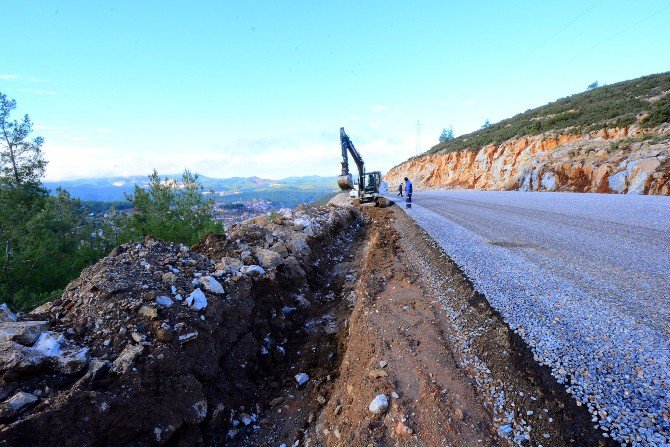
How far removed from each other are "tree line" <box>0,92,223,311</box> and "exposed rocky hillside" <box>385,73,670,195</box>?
20.2 metres

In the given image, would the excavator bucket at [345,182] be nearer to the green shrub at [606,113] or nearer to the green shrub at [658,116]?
the green shrub at [606,113]

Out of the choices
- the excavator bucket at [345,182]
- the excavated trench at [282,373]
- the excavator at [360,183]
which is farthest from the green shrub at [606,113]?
the excavated trench at [282,373]

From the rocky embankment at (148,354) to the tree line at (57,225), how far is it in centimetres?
489

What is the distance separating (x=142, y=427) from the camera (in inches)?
112

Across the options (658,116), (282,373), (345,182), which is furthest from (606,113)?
(282,373)

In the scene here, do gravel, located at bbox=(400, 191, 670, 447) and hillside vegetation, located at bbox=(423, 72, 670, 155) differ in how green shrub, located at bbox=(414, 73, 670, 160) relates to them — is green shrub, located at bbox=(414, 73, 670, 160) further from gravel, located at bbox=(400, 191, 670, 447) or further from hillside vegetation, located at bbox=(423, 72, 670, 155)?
gravel, located at bbox=(400, 191, 670, 447)

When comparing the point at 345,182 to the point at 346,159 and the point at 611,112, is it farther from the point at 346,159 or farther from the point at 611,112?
the point at 611,112

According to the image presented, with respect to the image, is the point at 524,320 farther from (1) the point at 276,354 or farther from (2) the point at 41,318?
(2) the point at 41,318

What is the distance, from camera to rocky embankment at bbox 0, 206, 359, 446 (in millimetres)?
2652

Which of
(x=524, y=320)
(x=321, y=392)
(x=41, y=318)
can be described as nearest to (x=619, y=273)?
(x=524, y=320)

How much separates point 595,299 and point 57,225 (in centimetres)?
2043

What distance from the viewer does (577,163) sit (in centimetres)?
1950

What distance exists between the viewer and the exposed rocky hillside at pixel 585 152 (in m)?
16.3

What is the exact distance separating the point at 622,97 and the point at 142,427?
41.8 meters
